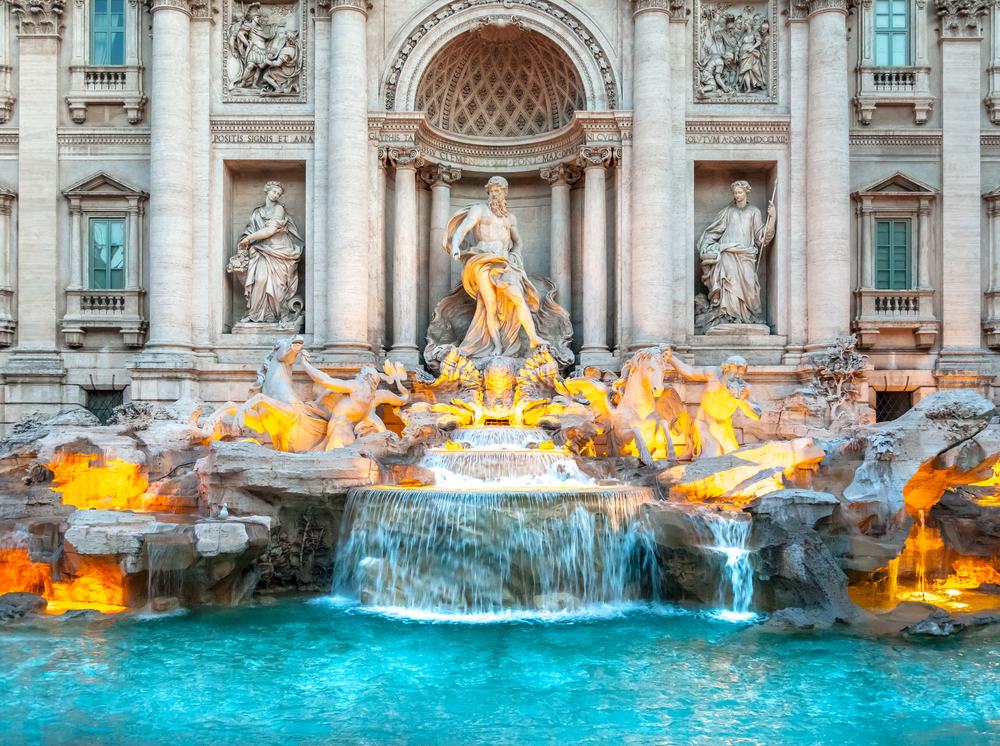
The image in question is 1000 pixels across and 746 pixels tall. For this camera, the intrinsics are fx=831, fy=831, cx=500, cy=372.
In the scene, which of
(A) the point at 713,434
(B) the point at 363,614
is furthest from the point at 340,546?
(A) the point at 713,434

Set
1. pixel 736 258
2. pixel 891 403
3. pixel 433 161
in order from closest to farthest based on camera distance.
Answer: pixel 736 258 → pixel 891 403 → pixel 433 161

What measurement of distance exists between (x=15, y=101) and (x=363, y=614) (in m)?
13.8

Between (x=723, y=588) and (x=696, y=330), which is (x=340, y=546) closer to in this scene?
(x=723, y=588)

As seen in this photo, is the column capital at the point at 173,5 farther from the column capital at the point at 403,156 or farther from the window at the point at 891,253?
the window at the point at 891,253

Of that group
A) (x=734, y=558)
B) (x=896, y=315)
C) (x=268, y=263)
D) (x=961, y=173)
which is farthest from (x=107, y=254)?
(x=961, y=173)

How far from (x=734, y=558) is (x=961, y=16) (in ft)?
43.1

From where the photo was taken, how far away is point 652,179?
16.0 m

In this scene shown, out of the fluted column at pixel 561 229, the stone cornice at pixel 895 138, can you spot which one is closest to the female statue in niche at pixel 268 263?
Result: the fluted column at pixel 561 229

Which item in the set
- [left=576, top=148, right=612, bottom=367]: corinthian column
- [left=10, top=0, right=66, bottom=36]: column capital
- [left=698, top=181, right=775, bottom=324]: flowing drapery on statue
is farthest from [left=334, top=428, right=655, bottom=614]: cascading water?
[left=10, top=0, right=66, bottom=36]: column capital

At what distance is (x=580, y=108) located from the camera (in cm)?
1738

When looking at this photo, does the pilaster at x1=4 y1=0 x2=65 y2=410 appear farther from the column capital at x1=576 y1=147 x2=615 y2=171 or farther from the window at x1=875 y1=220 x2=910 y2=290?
the window at x1=875 y1=220 x2=910 y2=290

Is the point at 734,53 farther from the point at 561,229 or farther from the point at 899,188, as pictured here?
the point at 561,229

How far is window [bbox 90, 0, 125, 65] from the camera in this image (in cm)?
1728

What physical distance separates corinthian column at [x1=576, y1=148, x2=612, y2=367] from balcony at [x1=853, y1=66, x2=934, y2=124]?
5273 millimetres
